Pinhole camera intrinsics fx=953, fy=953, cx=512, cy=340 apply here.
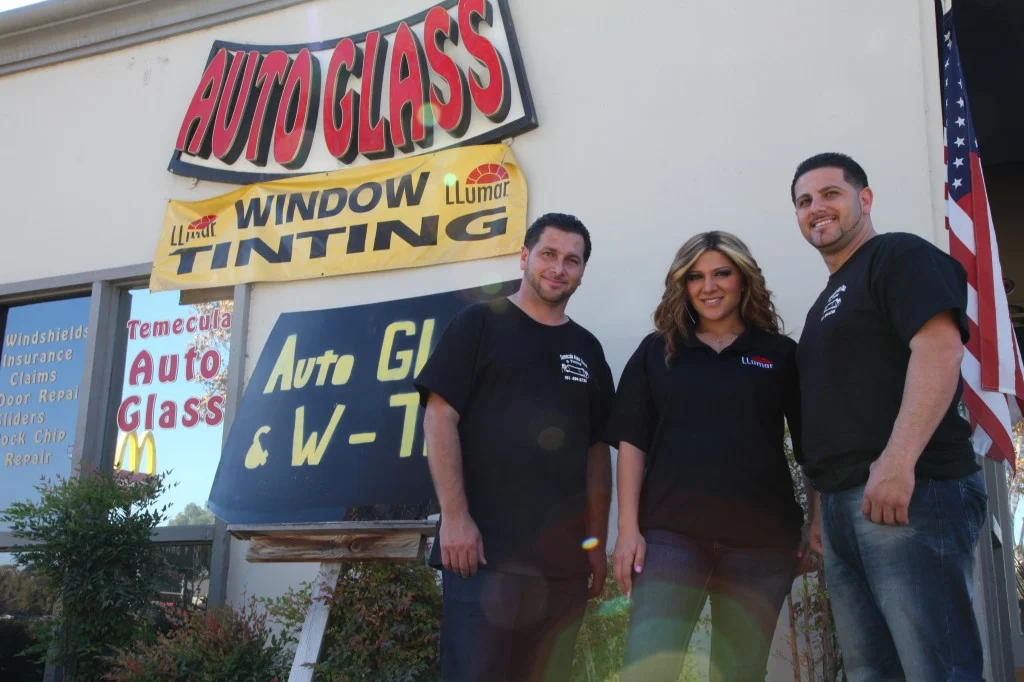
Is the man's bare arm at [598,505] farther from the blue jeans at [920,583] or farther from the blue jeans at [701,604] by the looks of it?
the blue jeans at [920,583]

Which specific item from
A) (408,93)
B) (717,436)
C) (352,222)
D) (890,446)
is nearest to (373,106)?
(408,93)

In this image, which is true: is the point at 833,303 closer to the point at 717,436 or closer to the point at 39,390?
the point at 717,436

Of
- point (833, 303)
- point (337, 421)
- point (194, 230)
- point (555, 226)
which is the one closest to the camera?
point (833, 303)

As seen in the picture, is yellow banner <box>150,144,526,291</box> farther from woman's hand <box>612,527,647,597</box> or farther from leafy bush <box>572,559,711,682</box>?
woman's hand <box>612,527,647,597</box>

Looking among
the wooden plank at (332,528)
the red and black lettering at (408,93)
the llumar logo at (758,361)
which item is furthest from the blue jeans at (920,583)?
the red and black lettering at (408,93)

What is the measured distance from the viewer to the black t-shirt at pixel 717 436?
111 inches

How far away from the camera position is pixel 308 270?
5.87 metres

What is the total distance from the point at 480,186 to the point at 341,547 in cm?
238

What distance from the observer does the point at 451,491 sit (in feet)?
9.75

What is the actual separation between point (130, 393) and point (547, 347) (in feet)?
13.9

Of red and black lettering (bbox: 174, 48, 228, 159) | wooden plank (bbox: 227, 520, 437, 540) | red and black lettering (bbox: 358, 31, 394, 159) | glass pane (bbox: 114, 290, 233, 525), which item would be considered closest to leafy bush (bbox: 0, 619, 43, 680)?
glass pane (bbox: 114, 290, 233, 525)

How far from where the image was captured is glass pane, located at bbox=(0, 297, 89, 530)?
6555 millimetres

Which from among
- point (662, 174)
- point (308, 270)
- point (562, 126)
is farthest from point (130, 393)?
point (662, 174)

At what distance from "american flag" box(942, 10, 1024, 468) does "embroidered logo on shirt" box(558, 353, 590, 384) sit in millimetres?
1781
